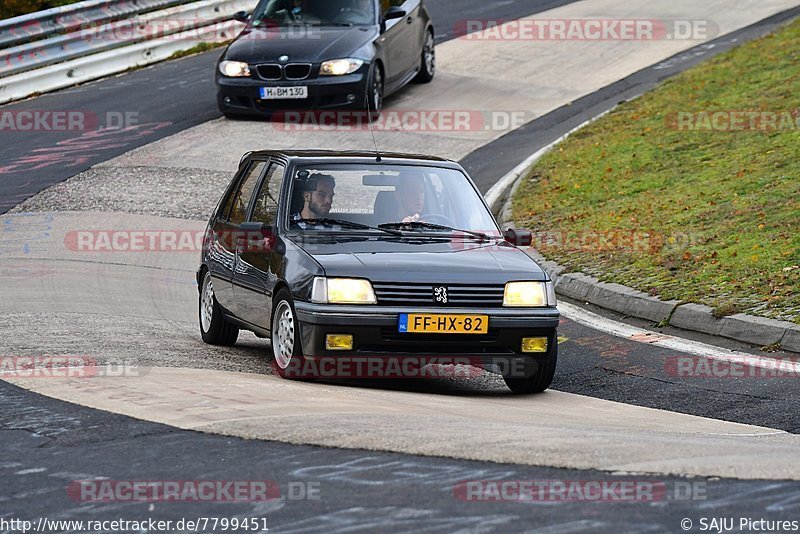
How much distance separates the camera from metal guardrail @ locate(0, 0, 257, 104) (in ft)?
71.7

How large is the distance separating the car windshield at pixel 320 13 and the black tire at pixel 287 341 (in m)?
11.8

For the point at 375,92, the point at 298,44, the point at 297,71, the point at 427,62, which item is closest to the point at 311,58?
the point at 297,71

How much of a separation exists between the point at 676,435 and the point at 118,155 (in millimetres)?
12551

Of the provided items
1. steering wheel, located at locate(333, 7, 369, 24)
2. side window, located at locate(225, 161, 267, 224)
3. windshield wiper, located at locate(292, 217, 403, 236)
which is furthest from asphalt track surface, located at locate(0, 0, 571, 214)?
windshield wiper, located at locate(292, 217, 403, 236)

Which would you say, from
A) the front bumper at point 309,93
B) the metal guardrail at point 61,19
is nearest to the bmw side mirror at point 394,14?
the front bumper at point 309,93

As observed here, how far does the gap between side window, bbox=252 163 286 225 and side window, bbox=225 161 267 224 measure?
20cm

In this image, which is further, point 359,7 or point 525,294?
point 359,7

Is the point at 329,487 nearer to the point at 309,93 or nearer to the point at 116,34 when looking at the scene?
the point at 309,93

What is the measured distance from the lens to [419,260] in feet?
27.9

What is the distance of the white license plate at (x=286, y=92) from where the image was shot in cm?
1908

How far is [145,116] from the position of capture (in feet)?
67.1

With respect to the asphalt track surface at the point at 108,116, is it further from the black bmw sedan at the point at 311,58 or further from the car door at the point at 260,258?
the car door at the point at 260,258

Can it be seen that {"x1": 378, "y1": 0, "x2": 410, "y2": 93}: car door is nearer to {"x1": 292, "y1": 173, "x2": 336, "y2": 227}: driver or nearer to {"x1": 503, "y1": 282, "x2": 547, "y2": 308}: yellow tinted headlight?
{"x1": 292, "y1": 173, "x2": 336, "y2": 227}: driver

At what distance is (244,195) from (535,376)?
281 cm
